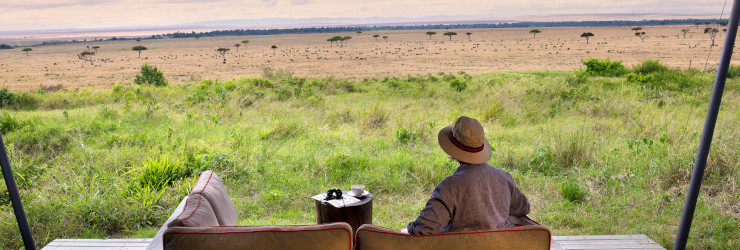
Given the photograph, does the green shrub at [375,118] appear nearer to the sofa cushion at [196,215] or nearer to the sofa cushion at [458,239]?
the sofa cushion at [196,215]

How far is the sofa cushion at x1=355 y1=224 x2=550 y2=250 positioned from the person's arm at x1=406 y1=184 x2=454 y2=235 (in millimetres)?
270

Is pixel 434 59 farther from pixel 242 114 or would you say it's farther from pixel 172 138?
pixel 172 138

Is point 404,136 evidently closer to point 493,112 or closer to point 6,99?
point 493,112

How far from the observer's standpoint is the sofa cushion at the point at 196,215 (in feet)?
5.48

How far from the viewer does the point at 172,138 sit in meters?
6.21

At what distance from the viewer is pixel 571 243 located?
2895 millimetres

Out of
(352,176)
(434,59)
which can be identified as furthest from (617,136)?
(434,59)

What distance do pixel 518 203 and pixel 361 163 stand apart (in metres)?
2.94

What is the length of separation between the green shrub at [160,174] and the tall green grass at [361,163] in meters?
0.01

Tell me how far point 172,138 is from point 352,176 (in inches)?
112

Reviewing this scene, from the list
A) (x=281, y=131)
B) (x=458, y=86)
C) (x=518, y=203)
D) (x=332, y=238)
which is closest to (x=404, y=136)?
(x=281, y=131)

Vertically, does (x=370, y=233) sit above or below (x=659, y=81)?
above

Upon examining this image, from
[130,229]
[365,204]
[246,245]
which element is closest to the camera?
[246,245]

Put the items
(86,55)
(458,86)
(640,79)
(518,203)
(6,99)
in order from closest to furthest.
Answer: (518,203), (6,99), (640,79), (458,86), (86,55)
